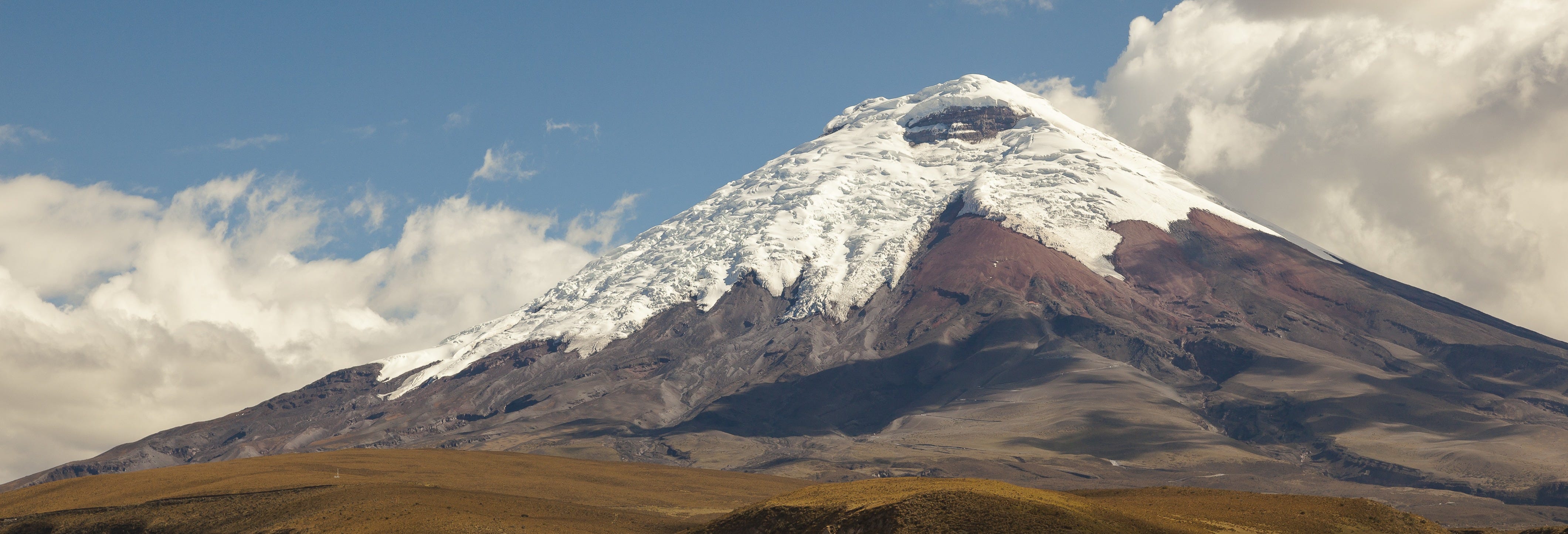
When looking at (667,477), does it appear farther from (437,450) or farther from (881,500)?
(881,500)

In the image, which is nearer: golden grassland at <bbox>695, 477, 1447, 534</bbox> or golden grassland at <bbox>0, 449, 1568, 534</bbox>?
golden grassland at <bbox>695, 477, 1447, 534</bbox>

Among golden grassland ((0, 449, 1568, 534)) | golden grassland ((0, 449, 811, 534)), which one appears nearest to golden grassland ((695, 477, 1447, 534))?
golden grassland ((0, 449, 1568, 534))

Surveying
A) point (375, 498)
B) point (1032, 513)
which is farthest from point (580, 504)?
point (1032, 513)

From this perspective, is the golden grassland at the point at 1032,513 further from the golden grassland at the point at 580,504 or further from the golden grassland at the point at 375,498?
the golden grassland at the point at 375,498

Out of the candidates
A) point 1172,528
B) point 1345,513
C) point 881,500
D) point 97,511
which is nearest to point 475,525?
point 881,500

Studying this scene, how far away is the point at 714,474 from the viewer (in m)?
167

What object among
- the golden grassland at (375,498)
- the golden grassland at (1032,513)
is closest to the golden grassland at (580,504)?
the golden grassland at (1032,513)

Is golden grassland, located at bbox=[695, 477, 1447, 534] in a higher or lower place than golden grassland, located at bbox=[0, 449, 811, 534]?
lower

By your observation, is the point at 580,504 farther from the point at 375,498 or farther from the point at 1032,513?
the point at 1032,513

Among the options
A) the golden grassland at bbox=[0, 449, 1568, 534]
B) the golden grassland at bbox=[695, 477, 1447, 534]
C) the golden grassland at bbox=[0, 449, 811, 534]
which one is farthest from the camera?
the golden grassland at bbox=[0, 449, 811, 534]

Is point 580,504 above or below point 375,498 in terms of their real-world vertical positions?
below

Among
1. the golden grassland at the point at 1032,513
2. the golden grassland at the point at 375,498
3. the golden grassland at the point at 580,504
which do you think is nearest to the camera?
the golden grassland at the point at 1032,513

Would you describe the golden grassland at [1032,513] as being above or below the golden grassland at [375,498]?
below

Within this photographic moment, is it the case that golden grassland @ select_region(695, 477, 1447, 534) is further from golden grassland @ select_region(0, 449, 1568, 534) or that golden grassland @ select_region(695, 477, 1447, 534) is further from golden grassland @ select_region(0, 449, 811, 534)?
golden grassland @ select_region(0, 449, 811, 534)
